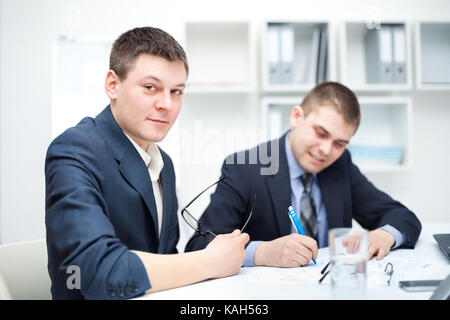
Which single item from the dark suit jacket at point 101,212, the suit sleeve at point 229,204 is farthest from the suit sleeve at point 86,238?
the suit sleeve at point 229,204

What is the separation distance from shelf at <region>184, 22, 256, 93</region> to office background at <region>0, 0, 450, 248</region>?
0.04 metres

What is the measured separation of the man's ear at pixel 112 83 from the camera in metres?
1.08

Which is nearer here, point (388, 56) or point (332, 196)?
point (332, 196)

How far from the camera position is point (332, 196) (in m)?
1.47

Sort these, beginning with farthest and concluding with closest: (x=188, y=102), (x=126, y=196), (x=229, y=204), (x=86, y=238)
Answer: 1. (x=188, y=102)
2. (x=229, y=204)
3. (x=126, y=196)
4. (x=86, y=238)

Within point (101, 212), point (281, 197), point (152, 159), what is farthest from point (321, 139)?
point (101, 212)

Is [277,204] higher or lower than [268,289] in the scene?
higher

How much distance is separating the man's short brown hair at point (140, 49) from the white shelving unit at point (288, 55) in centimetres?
140

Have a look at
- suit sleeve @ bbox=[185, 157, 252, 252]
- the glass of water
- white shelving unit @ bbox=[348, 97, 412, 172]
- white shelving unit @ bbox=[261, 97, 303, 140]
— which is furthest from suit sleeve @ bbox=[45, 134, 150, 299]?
white shelving unit @ bbox=[348, 97, 412, 172]

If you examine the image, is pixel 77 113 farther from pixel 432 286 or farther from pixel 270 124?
pixel 432 286

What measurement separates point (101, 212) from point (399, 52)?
88.5 inches

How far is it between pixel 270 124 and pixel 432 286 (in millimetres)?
1749

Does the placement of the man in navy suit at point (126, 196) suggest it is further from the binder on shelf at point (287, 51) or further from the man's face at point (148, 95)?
the binder on shelf at point (287, 51)

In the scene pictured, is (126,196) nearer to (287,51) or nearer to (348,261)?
(348,261)
